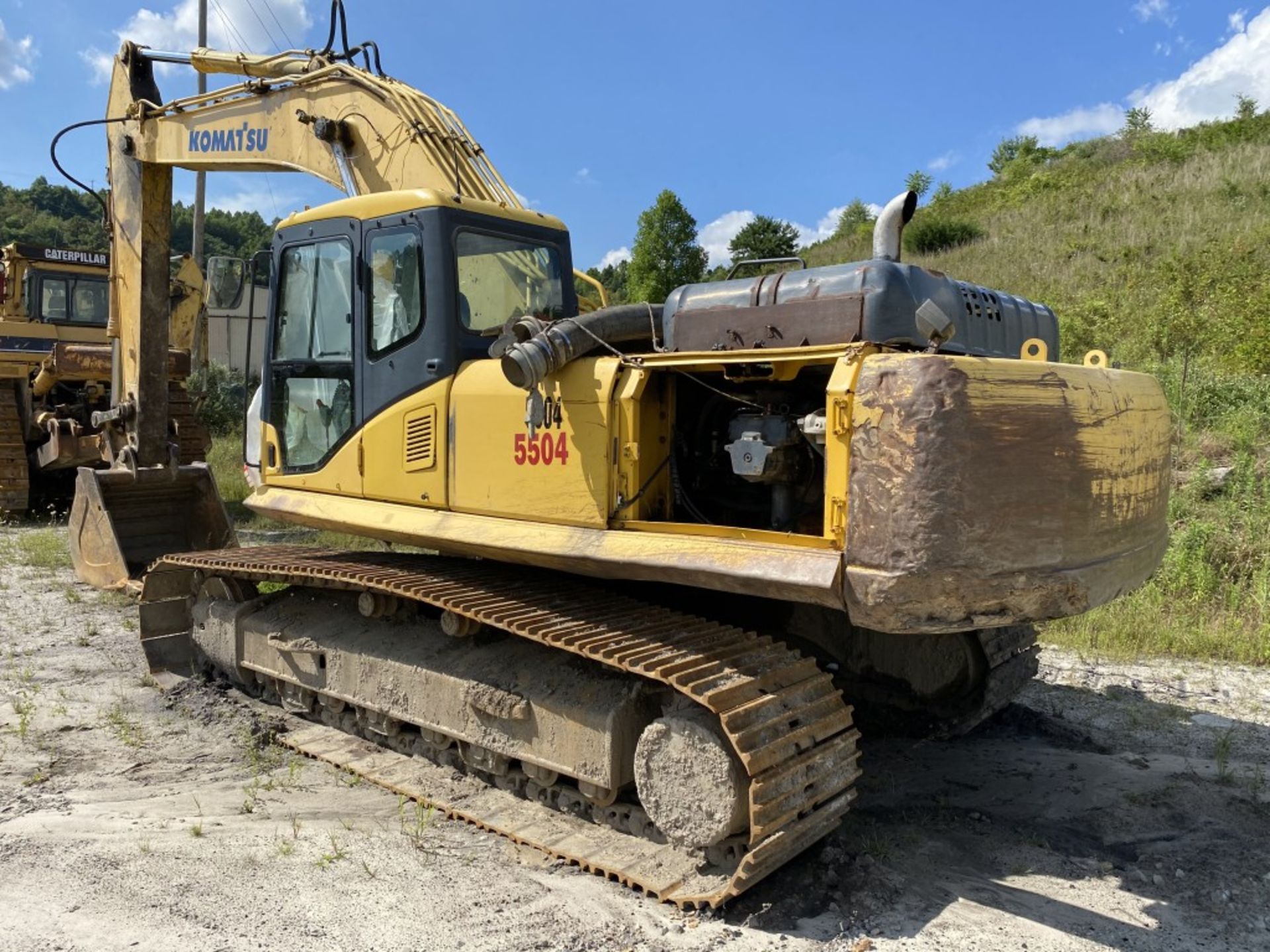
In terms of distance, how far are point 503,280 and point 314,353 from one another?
1.07m

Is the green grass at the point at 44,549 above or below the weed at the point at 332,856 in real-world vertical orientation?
above

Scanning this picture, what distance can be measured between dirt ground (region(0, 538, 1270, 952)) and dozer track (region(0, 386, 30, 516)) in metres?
7.37

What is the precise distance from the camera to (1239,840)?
3982 millimetres

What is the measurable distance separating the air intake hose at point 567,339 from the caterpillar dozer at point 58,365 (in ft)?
26.2

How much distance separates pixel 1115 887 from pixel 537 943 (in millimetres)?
2095

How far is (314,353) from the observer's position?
518 cm

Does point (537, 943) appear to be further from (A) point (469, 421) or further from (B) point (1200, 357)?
(B) point (1200, 357)

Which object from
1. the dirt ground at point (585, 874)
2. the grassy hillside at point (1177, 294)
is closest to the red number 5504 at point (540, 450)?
the dirt ground at point (585, 874)

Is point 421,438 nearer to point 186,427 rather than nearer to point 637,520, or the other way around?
point 637,520

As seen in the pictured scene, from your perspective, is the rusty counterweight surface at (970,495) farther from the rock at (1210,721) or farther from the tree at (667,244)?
the tree at (667,244)

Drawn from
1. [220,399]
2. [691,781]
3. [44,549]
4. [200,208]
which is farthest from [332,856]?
[220,399]

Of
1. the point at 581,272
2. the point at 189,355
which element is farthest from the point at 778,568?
the point at 189,355

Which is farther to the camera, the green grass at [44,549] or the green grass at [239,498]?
the green grass at [239,498]

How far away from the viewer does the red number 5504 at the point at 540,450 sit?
13.0 feet
